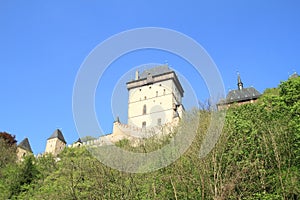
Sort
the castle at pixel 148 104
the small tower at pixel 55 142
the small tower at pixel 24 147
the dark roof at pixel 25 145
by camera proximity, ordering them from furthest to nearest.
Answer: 1. the castle at pixel 148 104
2. the small tower at pixel 55 142
3. the dark roof at pixel 25 145
4. the small tower at pixel 24 147

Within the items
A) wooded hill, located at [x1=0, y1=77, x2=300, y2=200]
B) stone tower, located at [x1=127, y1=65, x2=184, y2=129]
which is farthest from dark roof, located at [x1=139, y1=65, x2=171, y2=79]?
wooded hill, located at [x1=0, y1=77, x2=300, y2=200]

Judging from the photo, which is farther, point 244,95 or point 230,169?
point 244,95

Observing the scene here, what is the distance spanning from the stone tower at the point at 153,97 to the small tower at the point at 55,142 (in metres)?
13.5

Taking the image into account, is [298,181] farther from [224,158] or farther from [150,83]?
[150,83]

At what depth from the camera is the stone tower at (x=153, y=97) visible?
63.6 meters

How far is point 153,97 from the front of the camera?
67.0m

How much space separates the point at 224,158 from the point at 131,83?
5842 centimetres

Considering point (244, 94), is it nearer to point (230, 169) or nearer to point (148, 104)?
point (148, 104)

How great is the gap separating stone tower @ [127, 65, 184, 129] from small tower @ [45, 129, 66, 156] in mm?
13451

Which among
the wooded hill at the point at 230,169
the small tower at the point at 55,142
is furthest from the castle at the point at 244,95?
the small tower at the point at 55,142

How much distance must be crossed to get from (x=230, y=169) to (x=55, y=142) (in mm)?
50587

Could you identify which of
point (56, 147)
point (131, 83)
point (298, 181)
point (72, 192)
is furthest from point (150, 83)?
point (298, 181)

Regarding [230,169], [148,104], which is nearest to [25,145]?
[148,104]

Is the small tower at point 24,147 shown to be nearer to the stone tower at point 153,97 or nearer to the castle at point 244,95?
the stone tower at point 153,97
